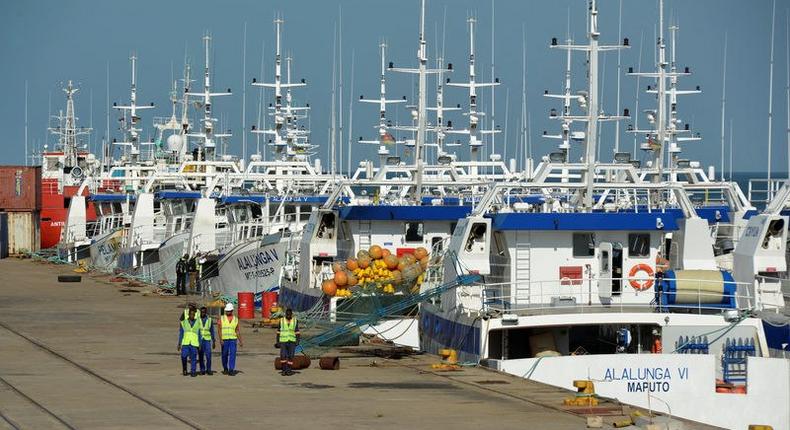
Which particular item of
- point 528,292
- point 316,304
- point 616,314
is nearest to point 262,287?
point 316,304

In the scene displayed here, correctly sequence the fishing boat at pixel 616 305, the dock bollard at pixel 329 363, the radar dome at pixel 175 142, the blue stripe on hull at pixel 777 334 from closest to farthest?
the fishing boat at pixel 616 305
the dock bollard at pixel 329 363
the blue stripe on hull at pixel 777 334
the radar dome at pixel 175 142

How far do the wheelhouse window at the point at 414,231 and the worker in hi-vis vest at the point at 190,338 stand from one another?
13354 mm

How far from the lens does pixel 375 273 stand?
120 ft

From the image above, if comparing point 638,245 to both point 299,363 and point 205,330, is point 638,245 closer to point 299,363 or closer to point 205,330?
point 299,363

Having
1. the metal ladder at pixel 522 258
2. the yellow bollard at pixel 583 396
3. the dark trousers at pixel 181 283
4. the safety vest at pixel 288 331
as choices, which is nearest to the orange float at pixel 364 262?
the metal ladder at pixel 522 258

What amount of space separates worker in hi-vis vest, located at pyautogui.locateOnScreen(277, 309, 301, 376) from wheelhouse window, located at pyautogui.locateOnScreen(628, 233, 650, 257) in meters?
7.44

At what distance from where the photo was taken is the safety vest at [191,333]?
27.0 m

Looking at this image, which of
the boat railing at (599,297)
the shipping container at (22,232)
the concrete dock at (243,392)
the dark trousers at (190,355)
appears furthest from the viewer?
the shipping container at (22,232)

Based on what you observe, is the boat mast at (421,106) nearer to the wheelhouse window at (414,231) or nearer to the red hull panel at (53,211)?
the wheelhouse window at (414,231)

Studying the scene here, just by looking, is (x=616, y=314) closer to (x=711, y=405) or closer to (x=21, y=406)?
(x=711, y=405)

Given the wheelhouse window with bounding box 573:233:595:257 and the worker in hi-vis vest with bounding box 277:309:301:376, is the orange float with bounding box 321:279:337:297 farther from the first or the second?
the worker in hi-vis vest with bounding box 277:309:301:376

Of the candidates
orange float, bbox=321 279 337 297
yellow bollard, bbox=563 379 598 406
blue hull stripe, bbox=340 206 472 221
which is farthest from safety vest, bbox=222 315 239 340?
blue hull stripe, bbox=340 206 472 221

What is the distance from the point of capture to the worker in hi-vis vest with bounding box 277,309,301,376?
27.8 metres

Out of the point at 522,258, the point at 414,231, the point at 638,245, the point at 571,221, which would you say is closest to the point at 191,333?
the point at 522,258
